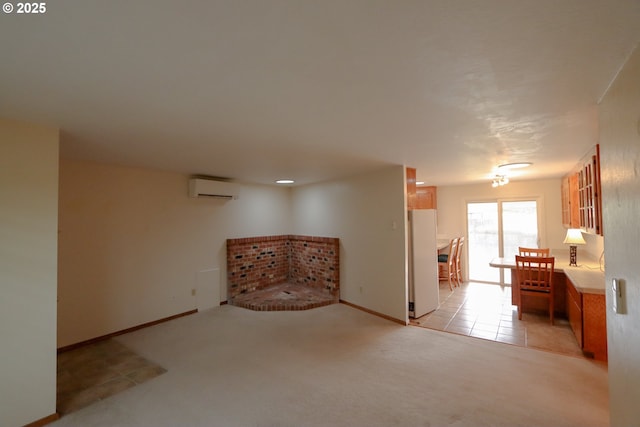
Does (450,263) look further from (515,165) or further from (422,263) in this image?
(515,165)

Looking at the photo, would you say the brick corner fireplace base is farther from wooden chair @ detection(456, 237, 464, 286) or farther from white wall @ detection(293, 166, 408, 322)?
wooden chair @ detection(456, 237, 464, 286)

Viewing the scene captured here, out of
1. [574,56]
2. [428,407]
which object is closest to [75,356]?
[428,407]

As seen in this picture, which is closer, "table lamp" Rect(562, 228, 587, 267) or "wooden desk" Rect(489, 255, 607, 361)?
"wooden desk" Rect(489, 255, 607, 361)

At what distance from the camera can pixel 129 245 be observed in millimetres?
3854

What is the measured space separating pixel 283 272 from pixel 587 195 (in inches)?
194

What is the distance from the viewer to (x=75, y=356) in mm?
3125

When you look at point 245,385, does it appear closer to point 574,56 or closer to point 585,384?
point 585,384

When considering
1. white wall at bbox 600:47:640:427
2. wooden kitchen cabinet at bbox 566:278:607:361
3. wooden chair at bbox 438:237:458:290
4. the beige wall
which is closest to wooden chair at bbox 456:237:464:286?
wooden chair at bbox 438:237:458:290

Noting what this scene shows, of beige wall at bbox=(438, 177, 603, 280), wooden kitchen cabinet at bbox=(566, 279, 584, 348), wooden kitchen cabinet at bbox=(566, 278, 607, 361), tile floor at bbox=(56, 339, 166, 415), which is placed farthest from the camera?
beige wall at bbox=(438, 177, 603, 280)

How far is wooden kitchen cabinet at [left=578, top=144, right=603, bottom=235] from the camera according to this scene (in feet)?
8.54

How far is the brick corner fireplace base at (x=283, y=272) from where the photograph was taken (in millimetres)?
4844

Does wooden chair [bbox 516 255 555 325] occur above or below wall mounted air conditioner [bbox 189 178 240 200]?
below

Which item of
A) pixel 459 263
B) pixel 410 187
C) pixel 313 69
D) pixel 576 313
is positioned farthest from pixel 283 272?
pixel 313 69

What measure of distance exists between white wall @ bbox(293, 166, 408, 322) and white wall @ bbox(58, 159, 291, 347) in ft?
5.75
